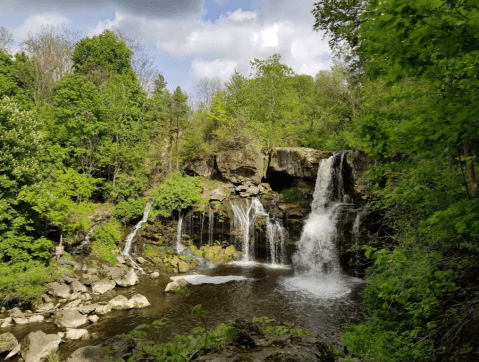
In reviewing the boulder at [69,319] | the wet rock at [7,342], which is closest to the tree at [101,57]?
the boulder at [69,319]

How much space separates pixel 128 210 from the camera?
2183cm

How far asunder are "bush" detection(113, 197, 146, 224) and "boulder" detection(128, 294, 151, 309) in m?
10.2

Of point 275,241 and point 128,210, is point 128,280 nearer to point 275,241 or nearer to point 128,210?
point 128,210

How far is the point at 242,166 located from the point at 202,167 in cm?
445

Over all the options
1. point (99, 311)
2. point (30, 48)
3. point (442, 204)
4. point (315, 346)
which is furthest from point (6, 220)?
point (30, 48)

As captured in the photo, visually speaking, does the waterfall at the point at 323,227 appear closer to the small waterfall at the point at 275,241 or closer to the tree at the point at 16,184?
the small waterfall at the point at 275,241

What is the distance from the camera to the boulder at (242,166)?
2355 cm

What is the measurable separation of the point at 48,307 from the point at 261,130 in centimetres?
1988

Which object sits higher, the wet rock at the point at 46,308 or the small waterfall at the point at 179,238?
the small waterfall at the point at 179,238

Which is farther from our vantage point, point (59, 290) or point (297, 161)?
point (297, 161)

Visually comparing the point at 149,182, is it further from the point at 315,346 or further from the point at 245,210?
the point at 315,346

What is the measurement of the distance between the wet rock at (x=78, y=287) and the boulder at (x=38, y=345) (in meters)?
4.69

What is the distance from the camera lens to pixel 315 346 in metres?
4.36

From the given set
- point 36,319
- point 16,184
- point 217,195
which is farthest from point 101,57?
point 36,319
